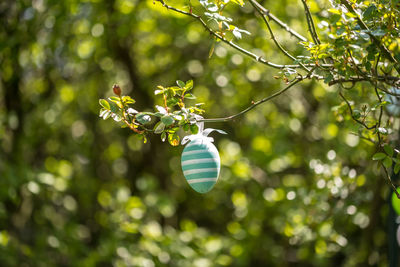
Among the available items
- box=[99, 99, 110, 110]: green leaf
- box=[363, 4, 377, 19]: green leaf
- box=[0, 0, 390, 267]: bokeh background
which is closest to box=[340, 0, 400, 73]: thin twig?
box=[363, 4, 377, 19]: green leaf

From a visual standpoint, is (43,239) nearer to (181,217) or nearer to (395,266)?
(181,217)

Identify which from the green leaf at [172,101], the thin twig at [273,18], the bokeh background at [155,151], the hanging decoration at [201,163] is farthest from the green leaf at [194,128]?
the bokeh background at [155,151]

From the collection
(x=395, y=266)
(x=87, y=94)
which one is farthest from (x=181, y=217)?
(x=395, y=266)

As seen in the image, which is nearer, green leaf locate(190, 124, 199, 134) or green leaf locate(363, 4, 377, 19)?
green leaf locate(363, 4, 377, 19)

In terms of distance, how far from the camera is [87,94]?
4215 mm

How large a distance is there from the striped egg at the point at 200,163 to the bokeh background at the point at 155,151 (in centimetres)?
112

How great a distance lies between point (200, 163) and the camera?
146 cm

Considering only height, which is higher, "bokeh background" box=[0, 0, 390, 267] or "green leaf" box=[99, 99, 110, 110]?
"bokeh background" box=[0, 0, 390, 267]

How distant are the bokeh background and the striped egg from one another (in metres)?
1.12

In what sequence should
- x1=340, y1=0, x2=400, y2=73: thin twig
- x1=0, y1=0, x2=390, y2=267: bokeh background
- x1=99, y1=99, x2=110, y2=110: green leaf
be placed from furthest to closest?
x1=0, y1=0, x2=390, y2=267: bokeh background, x1=99, y1=99, x2=110, y2=110: green leaf, x1=340, y1=0, x2=400, y2=73: thin twig

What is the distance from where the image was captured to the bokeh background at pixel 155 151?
293 centimetres

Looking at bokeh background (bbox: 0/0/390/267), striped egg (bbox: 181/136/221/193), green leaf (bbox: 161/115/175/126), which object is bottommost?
green leaf (bbox: 161/115/175/126)

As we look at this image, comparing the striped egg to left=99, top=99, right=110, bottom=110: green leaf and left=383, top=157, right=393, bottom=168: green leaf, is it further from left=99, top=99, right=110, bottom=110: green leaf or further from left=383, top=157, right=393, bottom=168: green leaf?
left=383, top=157, right=393, bottom=168: green leaf

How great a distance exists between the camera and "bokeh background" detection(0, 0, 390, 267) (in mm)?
2930
